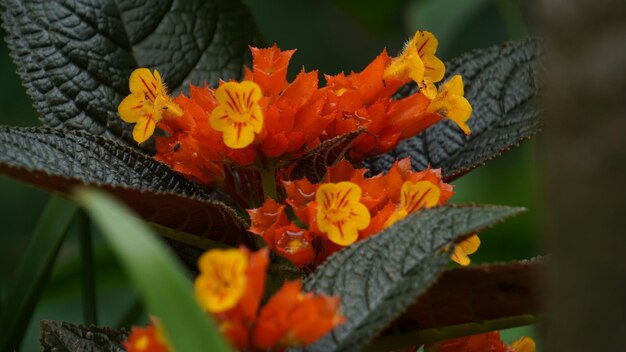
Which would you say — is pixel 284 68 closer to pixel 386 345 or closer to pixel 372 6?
pixel 386 345

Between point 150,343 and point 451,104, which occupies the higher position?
point 451,104

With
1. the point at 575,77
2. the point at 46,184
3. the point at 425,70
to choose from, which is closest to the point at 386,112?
the point at 425,70

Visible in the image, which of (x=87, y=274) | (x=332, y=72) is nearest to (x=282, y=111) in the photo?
(x=87, y=274)

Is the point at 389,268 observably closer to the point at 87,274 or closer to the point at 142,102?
the point at 142,102

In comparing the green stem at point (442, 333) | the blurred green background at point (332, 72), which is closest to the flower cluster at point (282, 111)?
the green stem at point (442, 333)

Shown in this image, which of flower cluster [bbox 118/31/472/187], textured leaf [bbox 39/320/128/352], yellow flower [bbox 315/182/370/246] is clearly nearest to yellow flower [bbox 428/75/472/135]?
flower cluster [bbox 118/31/472/187]

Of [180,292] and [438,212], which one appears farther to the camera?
[438,212]

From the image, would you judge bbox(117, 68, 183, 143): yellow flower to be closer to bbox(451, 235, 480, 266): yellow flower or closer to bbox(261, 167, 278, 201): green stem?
bbox(261, 167, 278, 201): green stem
